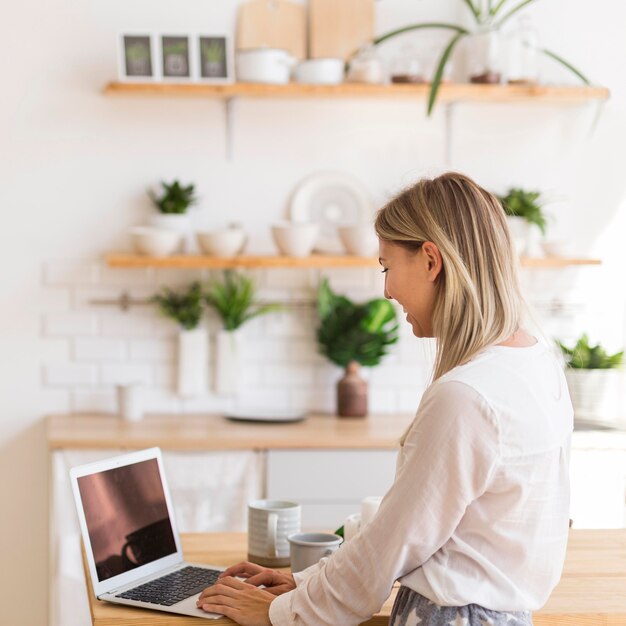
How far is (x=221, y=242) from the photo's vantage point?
3.82 m

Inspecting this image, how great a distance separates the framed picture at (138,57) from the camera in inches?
150

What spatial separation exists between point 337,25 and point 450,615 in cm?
298

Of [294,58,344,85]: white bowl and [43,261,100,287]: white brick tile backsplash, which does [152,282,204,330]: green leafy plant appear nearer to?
[43,261,100,287]: white brick tile backsplash

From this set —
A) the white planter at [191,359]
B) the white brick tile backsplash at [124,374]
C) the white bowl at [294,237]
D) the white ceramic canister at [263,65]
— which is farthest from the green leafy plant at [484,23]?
the white brick tile backsplash at [124,374]

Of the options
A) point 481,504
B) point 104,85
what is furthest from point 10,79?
point 481,504

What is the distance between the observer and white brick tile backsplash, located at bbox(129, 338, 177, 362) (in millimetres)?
4066

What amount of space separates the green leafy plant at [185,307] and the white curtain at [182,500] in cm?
67

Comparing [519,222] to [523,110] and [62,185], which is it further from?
[62,185]

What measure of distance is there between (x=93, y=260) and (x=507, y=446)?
9.26ft

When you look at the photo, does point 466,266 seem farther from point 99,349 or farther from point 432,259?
point 99,349

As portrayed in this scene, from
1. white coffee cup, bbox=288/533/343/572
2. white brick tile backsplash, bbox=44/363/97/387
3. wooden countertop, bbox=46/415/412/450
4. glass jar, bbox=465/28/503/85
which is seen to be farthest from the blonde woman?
white brick tile backsplash, bbox=44/363/97/387

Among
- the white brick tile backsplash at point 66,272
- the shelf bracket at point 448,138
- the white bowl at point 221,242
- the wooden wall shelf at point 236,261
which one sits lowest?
the white brick tile backsplash at point 66,272

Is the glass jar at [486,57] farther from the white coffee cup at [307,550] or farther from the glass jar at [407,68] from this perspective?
the white coffee cup at [307,550]

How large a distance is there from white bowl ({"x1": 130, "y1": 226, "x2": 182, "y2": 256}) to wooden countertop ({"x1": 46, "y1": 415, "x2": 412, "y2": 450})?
0.65 metres
